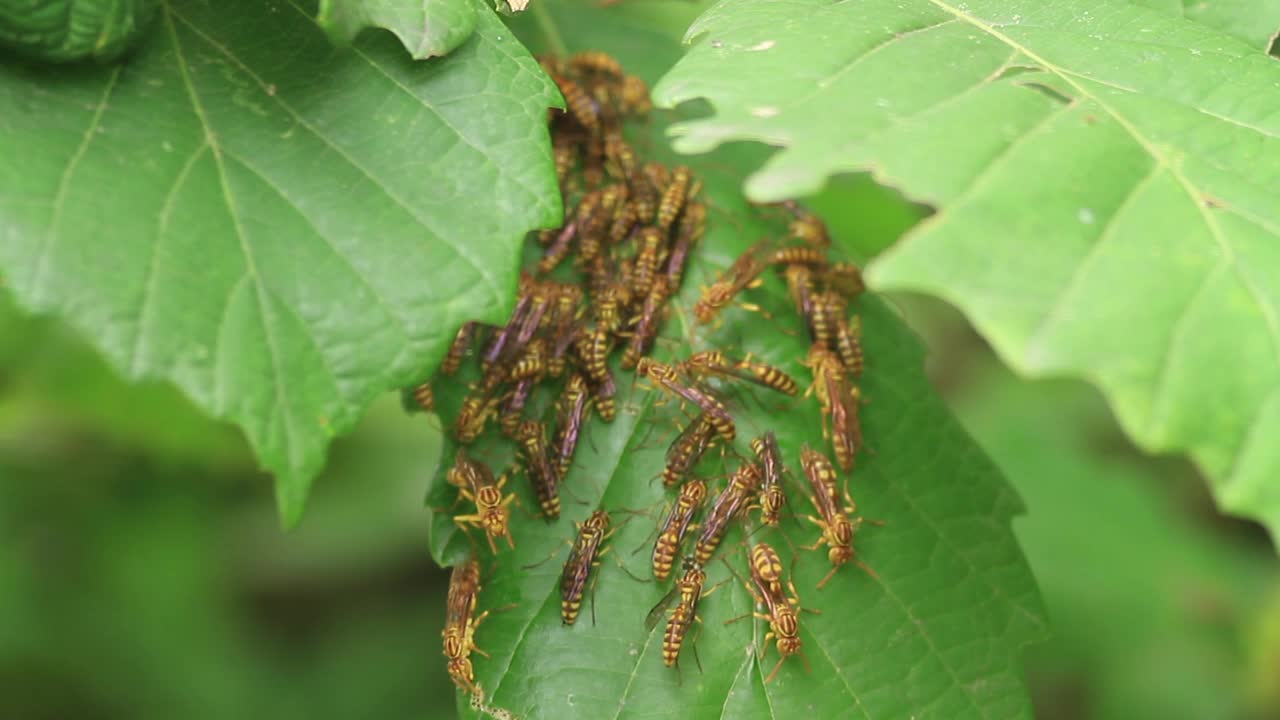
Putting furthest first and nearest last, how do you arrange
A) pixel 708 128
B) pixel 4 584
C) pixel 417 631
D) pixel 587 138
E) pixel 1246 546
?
1. pixel 1246 546
2. pixel 417 631
3. pixel 4 584
4. pixel 587 138
5. pixel 708 128

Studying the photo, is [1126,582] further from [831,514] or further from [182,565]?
[182,565]

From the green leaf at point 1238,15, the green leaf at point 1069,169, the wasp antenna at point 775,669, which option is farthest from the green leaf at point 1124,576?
the green leaf at point 1069,169

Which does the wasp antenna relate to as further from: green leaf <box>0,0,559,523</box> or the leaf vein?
the leaf vein

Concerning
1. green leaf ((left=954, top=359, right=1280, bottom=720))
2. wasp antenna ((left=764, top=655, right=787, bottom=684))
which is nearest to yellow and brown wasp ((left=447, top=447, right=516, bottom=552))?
wasp antenna ((left=764, top=655, right=787, bottom=684))

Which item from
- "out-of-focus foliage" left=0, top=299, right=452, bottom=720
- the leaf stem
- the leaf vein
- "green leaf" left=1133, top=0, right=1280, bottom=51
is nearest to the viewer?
the leaf vein

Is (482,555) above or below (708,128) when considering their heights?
below

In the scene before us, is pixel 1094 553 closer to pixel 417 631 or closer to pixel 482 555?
pixel 417 631

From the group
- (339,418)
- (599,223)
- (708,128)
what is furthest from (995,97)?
(339,418)
